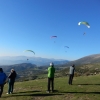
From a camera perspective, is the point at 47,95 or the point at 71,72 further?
the point at 71,72

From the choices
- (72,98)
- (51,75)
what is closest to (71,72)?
(51,75)

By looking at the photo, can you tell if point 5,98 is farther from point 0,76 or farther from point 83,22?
point 83,22

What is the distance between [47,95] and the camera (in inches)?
881

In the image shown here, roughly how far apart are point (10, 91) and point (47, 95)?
5.61 metres

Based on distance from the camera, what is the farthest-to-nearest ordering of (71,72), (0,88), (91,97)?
1. (71,72)
2. (0,88)
3. (91,97)

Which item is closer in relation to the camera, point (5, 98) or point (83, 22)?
point (5, 98)

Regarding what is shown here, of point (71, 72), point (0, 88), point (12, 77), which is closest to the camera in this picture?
point (0, 88)

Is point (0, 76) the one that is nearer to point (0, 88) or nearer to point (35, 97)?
point (0, 88)

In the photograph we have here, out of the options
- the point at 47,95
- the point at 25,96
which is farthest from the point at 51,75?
the point at 25,96

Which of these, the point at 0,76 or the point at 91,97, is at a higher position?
the point at 0,76

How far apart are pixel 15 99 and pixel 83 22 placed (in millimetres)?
15750

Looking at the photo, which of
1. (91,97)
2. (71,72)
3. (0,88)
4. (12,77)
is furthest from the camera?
(71,72)

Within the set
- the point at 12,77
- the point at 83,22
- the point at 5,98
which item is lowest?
the point at 5,98

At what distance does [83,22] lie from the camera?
98.8 feet
